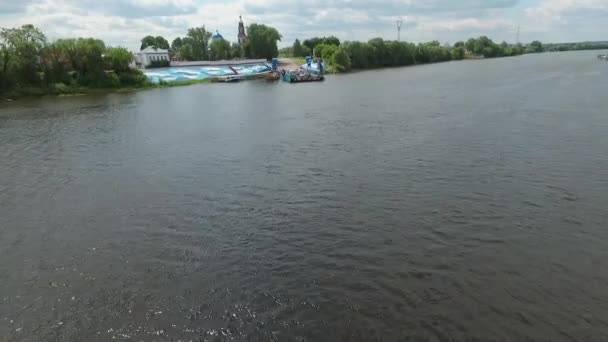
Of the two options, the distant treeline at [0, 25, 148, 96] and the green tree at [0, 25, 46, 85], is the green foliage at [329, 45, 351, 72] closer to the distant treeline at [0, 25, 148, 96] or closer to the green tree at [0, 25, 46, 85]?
the distant treeline at [0, 25, 148, 96]

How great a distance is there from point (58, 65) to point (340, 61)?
72785mm

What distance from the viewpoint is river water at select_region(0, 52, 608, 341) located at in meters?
10.5

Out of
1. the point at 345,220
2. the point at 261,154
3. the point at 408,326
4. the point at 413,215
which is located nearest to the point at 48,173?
the point at 261,154

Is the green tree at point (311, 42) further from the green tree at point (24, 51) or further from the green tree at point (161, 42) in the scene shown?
the green tree at point (24, 51)

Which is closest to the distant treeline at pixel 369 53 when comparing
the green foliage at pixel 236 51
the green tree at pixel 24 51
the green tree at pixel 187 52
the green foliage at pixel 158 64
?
the green foliage at pixel 236 51

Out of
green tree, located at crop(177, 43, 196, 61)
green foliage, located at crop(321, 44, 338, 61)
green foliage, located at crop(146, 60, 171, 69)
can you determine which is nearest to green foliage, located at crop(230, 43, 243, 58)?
green tree, located at crop(177, 43, 196, 61)

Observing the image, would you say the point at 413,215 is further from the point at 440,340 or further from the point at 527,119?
the point at 527,119

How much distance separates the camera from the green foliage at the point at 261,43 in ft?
466

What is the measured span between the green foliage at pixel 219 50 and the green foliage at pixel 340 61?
135 feet

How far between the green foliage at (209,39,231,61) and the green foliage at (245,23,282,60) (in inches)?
281

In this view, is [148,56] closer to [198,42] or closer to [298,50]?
[198,42]

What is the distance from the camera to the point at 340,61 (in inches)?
4739

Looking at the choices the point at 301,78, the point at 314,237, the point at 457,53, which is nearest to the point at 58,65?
the point at 301,78

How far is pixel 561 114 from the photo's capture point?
3575 cm
